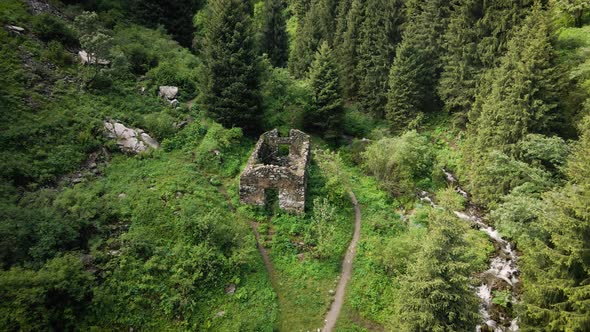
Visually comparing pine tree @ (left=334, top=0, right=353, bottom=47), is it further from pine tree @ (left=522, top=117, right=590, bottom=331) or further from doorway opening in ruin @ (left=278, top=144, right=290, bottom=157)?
pine tree @ (left=522, top=117, right=590, bottom=331)

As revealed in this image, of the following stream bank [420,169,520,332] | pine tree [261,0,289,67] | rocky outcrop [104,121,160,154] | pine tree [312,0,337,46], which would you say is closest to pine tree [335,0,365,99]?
pine tree [312,0,337,46]

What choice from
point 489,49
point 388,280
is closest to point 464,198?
point 388,280

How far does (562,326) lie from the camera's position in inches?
624

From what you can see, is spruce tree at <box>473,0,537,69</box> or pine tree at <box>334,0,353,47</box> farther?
pine tree at <box>334,0,353,47</box>

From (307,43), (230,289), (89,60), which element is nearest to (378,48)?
(307,43)

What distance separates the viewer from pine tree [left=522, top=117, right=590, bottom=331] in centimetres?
1546

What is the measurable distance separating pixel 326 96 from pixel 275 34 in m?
19.1

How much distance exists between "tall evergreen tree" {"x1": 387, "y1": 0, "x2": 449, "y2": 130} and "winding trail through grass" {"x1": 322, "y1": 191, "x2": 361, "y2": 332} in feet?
55.4

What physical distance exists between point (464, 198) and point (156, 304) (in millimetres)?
25698

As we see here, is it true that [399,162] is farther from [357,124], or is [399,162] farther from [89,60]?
[89,60]

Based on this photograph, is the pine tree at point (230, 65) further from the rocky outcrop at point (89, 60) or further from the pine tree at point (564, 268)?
the pine tree at point (564, 268)

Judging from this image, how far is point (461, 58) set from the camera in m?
37.4

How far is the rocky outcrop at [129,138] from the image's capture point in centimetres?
2644

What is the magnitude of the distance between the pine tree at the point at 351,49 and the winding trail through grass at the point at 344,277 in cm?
2421
